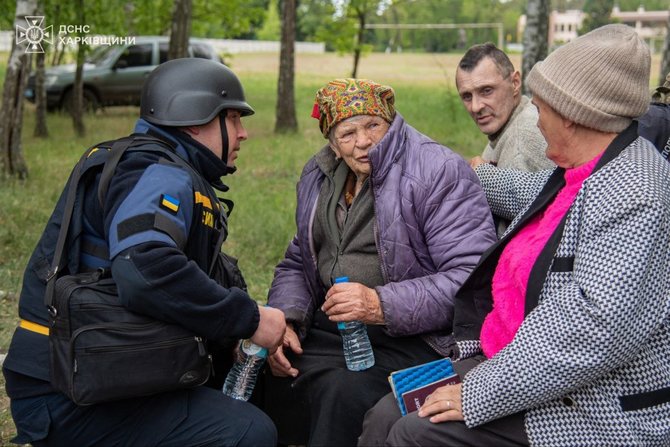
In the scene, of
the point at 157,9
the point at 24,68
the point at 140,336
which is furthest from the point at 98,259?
the point at 157,9

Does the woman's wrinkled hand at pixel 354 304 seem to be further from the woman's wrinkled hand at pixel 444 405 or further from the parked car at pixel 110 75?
the parked car at pixel 110 75

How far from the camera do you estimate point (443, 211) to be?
3.37 meters

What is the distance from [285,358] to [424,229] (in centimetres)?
80

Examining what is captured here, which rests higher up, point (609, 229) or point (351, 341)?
point (609, 229)

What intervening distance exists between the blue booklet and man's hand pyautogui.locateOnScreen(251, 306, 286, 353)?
1.42ft

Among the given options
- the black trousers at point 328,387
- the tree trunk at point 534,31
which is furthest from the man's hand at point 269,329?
the tree trunk at point 534,31

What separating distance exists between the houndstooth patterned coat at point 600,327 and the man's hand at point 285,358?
42.8 inches

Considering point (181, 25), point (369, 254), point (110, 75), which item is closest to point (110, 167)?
point (369, 254)

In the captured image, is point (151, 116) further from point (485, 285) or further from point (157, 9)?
point (157, 9)

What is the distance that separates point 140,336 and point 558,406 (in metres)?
1.32

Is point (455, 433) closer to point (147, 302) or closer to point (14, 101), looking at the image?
point (147, 302)

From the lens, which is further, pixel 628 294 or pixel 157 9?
pixel 157 9

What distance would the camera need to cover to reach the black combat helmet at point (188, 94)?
312cm

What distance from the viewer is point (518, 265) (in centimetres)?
278
